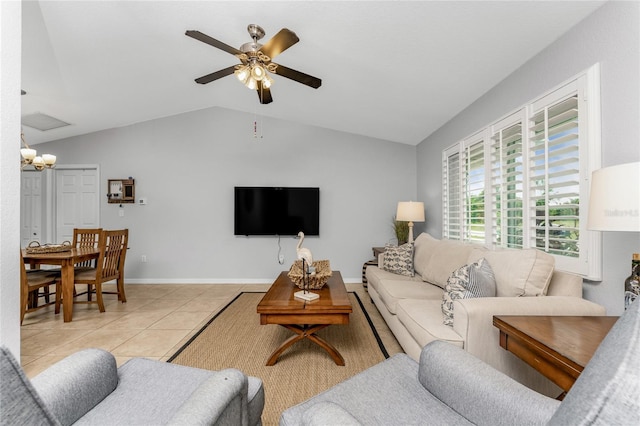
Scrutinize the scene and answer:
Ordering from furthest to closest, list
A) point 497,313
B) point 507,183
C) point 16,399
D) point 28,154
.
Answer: point 28,154, point 507,183, point 497,313, point 16,399

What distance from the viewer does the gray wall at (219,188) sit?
491cm

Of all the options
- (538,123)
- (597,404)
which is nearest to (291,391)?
(597,404)

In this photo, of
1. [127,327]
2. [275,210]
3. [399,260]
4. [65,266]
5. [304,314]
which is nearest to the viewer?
[304,314]

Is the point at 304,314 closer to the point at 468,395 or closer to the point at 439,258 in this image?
the point at 468,395

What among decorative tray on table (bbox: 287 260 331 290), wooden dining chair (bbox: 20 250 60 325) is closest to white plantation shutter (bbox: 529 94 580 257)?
decorative tray on table (bbox: 287 260 331 290)

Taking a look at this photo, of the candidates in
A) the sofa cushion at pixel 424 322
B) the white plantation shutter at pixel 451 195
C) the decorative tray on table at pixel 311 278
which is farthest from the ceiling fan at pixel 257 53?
the white plantation shutter at pixel 451 195

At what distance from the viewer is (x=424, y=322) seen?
1.89m

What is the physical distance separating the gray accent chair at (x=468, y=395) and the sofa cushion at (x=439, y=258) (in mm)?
1588

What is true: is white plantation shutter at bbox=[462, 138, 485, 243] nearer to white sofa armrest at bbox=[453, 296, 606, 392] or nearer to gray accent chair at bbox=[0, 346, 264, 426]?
white sofa armrest at bbox=[453, 296, 606, 392]

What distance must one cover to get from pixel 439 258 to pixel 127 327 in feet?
10.8

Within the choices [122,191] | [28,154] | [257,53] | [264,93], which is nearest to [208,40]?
[257,53]

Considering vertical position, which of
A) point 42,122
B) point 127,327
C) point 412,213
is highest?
point 42,122

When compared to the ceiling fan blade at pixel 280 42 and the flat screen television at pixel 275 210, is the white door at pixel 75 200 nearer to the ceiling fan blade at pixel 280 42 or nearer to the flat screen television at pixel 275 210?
the flat screen television at pixel 275 210

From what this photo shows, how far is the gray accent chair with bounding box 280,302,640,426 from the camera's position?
409 mm
